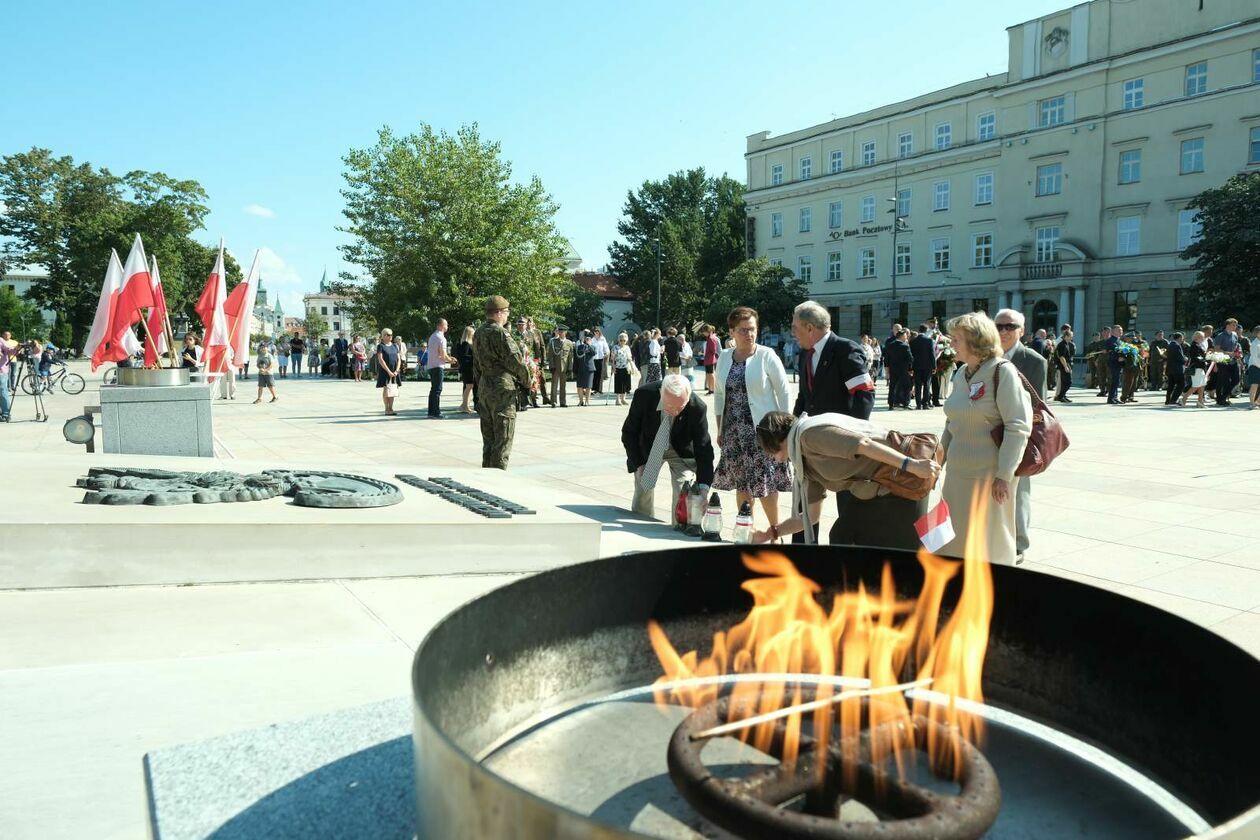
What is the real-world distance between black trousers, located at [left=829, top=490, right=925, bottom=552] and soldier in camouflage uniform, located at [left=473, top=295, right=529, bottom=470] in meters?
4.68

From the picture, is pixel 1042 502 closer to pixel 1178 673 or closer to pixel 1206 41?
pixel 1178 673

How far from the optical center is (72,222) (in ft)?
221

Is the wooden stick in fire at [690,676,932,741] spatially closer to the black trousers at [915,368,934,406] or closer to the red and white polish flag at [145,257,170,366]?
the red and white polish flag at [145,257,170,366]

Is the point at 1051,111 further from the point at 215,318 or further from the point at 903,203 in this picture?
the point at 215,318

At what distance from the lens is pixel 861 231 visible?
62406 millimetres

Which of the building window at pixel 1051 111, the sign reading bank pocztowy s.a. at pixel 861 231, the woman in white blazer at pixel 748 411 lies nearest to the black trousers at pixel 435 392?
the woman in white blazer at pixel 748 411

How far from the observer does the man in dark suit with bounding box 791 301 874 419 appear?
19.1ft

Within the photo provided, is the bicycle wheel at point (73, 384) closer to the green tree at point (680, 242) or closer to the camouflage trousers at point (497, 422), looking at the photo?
the camouflage trousers at point (497, 422)

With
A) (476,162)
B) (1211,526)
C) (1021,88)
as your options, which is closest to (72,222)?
(476,162)

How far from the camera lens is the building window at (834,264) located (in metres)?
63.9

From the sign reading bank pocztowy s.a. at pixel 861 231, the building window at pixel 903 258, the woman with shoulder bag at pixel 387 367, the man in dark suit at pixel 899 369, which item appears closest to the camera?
the woman with shoulder bag at pixel 387 367

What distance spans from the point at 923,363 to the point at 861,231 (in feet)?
150

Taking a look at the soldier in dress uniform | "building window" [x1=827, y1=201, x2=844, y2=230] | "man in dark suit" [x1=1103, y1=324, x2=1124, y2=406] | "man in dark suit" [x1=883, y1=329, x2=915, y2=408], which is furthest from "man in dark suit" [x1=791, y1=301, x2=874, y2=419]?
"building window" [x1=827, y1=201, x2=844, y2=230]

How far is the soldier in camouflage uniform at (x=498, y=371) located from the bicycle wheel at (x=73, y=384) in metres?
22.1
